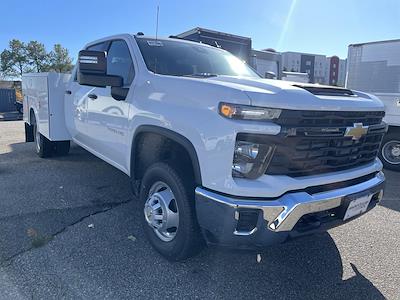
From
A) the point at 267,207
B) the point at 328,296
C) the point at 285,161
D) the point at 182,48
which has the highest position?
the point at 182,48

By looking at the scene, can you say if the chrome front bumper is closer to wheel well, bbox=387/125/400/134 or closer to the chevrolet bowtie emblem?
the chevrolet bowtie emblem

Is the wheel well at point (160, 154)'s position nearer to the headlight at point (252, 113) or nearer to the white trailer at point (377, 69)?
the headlight at point (252, 113)

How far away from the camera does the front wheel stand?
23.4 ft

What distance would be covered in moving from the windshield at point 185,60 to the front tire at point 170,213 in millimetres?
1073

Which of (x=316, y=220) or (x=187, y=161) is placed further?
(x=187, y=161)

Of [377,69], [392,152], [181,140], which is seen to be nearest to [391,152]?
[392,152]

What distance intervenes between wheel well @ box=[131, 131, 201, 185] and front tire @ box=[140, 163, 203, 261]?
0.36ft

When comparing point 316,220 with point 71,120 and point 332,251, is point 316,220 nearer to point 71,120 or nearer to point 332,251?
point 332,251

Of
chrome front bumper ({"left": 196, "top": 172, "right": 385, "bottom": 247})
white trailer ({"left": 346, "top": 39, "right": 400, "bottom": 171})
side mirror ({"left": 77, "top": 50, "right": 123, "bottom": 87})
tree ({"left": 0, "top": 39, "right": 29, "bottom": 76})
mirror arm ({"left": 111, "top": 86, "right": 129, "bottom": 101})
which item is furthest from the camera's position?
tree ({"left": 0, "top": 39, "right": 29, "bottom": 76})

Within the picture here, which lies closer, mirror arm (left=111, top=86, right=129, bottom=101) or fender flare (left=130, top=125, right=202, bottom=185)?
fender flare (left=130, top=125, right=202, bottom=185)

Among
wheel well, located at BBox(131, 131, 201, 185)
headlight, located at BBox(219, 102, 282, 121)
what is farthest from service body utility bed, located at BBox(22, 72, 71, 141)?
headlight, located at BBox(219, 102, 282, 121)

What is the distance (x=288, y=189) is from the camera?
8.16 ft

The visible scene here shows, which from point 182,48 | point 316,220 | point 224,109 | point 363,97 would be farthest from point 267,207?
point 182,48

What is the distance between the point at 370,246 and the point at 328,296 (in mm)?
1140
